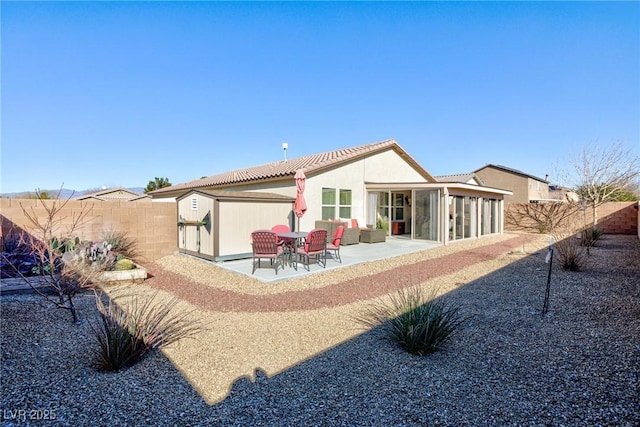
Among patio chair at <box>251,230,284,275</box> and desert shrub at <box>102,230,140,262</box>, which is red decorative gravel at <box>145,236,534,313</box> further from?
patio chair at <box>251,230,284,275</box>

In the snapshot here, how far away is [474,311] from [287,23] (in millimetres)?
12863

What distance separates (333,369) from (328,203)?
37.4ft

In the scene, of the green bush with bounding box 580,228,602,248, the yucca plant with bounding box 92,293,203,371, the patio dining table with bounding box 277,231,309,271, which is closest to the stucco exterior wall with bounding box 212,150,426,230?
the patio dining table with bounding box 277,231,309,271

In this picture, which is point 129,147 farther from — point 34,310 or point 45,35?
point 34,310

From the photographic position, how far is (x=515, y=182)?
3703cm

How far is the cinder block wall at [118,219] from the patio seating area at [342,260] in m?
3.29

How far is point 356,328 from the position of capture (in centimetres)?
498

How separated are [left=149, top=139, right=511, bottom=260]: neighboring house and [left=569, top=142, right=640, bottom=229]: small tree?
11.6 metres

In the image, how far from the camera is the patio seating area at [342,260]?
28.2 feet

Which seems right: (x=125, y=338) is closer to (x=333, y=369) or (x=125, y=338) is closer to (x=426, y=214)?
(x=333, y=369)

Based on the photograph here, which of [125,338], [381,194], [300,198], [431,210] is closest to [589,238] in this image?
[431,210]

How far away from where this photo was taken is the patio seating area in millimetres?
8594

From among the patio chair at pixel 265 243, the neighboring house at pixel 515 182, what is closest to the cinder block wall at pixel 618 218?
the neighboring house at pixel 515 182

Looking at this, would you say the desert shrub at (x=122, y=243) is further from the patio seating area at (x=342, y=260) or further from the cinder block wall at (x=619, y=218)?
the cinder block wall at (x=619, y=218)
